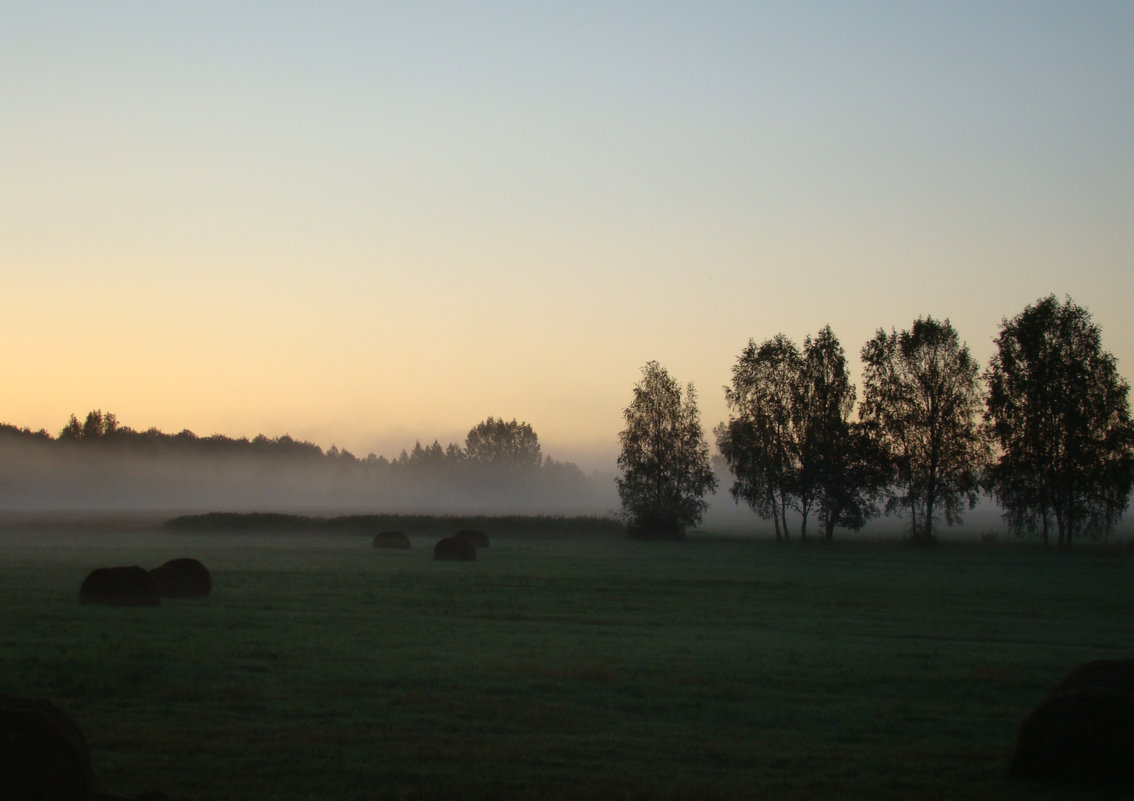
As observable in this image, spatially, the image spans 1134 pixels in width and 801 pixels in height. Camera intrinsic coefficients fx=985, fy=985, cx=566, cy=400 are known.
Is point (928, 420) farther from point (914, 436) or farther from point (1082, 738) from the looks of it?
point (1082, 738)

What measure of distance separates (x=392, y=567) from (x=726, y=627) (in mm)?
21170

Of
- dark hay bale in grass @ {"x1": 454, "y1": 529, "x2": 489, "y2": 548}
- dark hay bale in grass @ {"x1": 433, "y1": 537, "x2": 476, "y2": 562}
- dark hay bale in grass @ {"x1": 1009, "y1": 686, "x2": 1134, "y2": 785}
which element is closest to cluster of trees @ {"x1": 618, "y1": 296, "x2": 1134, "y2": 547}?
dark hay bale in grass @ {"x1": 454, "y1": 529, "x2": 489, "y2": 548}

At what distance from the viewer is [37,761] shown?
8281 millimetres

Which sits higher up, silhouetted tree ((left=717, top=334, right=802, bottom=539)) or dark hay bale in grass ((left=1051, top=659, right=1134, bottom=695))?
silhouetted tree ((left=717, top=334, right=802, bottom=539))

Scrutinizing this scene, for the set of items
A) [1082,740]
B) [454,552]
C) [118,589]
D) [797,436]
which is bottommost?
[454,552]

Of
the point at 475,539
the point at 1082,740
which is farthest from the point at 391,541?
the point at 1082,740

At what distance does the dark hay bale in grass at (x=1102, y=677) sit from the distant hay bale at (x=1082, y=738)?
19 mm

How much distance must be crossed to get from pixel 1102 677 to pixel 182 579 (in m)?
23.3

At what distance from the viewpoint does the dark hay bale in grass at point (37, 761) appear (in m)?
8.20

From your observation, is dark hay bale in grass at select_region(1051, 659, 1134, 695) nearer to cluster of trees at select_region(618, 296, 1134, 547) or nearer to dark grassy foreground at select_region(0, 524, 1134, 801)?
dark grassy foreground at select_region(0, 524, 1134, 801)

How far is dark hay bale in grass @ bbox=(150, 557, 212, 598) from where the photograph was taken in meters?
26.8

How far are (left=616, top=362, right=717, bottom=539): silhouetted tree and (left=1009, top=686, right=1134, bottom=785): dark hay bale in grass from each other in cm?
7016

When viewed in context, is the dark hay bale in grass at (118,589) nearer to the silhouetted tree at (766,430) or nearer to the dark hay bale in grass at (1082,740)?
the dark hay bale in grass at (1082,740)

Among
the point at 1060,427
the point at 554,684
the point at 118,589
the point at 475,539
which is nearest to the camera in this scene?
the point at 554,684
